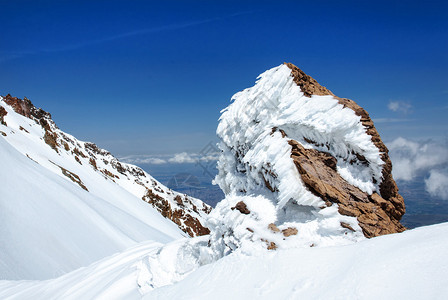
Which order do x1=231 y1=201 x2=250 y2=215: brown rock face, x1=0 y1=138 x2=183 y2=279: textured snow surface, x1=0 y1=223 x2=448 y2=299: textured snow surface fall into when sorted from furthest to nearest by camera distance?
1. x1=0 y1=138 x2=183 y2=279: textured snow surface
2. x1=231 y1=201 x2=250 y2=215: brown rock face
3. x1=0 y1=223 x2=448 y2=299: textured snow surface

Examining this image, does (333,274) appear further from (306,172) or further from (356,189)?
Answer: (356,189)

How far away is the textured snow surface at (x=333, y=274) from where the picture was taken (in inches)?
135

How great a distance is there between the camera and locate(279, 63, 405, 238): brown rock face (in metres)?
6.56

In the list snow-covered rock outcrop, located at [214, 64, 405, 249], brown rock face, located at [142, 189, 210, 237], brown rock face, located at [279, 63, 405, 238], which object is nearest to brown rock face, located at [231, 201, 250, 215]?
snow-covered rock outcrop, located at [214, 64, 405, 249]

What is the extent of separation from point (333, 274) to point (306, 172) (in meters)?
3.15

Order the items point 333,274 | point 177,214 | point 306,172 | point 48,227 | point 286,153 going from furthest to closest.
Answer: point 177,214 → point 48,227 → point 286,153 → point 306,172 → point 333,274

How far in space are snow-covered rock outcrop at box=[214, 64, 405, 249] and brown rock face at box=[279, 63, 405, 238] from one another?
2 centimetres

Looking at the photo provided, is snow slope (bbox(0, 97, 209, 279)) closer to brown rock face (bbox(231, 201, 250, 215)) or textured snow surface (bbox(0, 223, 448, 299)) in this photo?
textured snow surface (bbox(0, 223, 448, 299))

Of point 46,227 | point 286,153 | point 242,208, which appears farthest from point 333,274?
point 46,227

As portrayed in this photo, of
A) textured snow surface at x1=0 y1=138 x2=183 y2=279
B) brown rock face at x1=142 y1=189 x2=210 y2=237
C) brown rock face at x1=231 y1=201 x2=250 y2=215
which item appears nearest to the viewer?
brown rock face at x1=231 y1=201 x2=250 y2=215

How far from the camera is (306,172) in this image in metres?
6.98

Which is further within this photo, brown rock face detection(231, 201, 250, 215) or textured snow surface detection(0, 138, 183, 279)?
textured snow surface detection(0, 138, 183, 279)

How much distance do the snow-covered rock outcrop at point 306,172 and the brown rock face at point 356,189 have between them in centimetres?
2

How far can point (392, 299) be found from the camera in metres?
3.23
